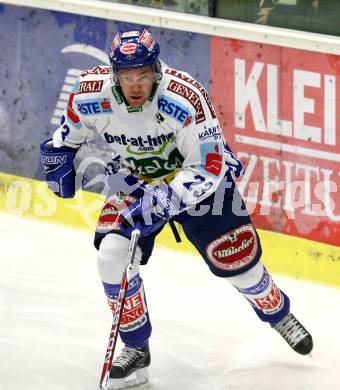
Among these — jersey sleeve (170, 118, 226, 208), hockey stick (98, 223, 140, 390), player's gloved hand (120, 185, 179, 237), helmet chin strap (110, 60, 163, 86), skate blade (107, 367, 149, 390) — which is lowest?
skate blade (107, 367, 149, 390)

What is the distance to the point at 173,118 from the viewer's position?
5.09 metres

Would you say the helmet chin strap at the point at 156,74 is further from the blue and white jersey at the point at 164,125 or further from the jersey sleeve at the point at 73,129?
the jersey sleeve at the point at 73,129

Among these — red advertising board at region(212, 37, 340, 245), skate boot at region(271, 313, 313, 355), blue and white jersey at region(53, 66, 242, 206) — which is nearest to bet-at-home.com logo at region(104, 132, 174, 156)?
blue and white jersey at region(53, 66, 242, 206)

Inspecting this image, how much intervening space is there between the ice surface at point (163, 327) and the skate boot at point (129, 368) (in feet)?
0.19

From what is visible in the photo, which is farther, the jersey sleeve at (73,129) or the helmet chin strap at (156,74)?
the jersey sleeve at (73,129)

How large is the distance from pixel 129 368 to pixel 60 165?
820 mm


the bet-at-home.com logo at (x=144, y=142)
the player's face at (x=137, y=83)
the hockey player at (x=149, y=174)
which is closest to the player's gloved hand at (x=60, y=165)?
the hockey player at (x=149, y=174)

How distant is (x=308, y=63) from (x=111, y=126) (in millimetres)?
1525

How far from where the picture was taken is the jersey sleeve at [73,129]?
5229 millimetres

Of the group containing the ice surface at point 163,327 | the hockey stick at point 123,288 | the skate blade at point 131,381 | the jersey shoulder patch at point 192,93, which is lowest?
the ice surface at point 163,327

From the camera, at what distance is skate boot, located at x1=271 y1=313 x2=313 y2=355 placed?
5586 millimetres

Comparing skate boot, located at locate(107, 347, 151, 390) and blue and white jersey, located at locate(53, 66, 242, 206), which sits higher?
blue and white jersey, located at locate(53, 66, 242, 206)

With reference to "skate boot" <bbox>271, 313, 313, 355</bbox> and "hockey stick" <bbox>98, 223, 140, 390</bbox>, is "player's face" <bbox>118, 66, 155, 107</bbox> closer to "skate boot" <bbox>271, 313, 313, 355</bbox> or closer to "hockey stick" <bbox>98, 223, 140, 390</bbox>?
"hockey stick" <bbox>98, 223, 140, 390</bbox>

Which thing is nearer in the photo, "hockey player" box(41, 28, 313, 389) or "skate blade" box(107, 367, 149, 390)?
"hockey player" box(41, 28, 313, 389)
